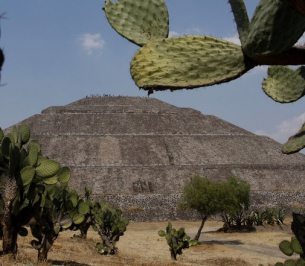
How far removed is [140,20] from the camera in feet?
18.0

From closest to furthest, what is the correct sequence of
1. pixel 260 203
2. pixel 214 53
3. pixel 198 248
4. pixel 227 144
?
pixel 214 53, pixel 198 248, pixel 260 203, pixel 227 144

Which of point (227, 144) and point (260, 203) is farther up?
point (227, 144)

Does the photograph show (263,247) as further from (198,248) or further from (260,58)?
(260,58)

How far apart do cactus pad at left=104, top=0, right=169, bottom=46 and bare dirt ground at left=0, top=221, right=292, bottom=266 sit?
20.3ft


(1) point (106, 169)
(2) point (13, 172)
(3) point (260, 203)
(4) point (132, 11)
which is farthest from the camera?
(1) point (106, 169)

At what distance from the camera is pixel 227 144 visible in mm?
60688

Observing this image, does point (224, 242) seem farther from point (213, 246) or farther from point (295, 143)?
point (295, 143)

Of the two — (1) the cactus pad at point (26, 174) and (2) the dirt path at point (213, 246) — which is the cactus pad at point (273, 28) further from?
(2) the dirt path at point (213, 246)

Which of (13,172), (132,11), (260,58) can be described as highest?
(132,11)

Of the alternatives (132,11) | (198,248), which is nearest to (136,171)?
(198,248)

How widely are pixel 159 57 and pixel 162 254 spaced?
55.7ft

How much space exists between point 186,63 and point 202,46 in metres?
0.27

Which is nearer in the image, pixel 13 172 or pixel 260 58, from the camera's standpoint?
pixel 260 58

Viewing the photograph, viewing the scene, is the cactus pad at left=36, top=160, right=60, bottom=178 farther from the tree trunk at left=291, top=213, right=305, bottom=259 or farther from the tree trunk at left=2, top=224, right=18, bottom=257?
the tree trunk at left=291, top=213, right=305, bottom=259
